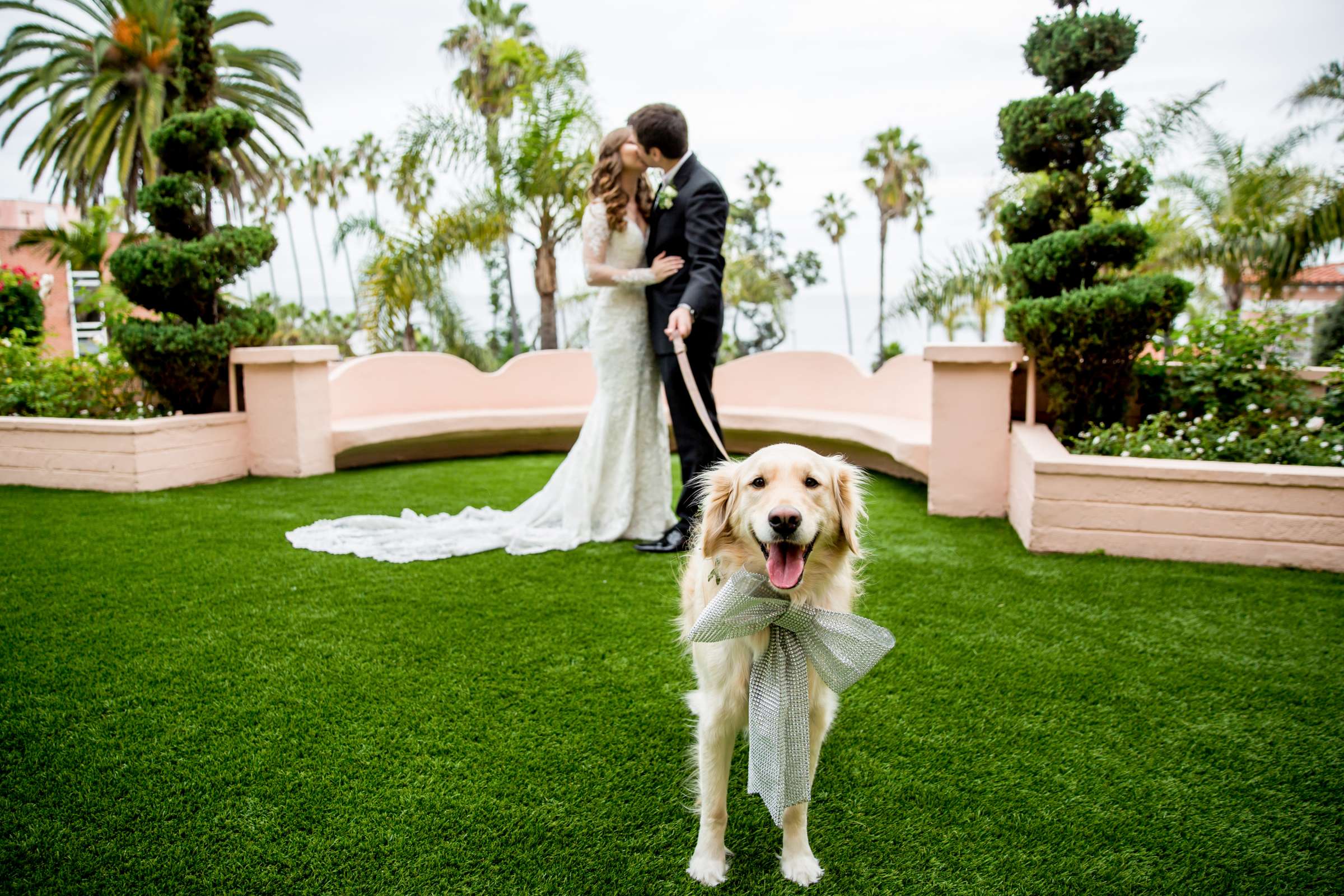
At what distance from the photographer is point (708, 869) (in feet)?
6.25

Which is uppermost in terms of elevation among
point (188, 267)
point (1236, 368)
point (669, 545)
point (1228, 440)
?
point (188, 267)

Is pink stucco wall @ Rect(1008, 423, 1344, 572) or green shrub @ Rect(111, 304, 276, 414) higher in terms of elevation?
green shrub @ Rect(111, 304, 276, 414)

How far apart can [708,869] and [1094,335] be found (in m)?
4.16

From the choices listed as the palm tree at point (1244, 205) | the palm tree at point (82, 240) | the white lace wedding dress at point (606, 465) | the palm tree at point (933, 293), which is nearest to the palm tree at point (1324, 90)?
the palm tree at point (1244, 205)

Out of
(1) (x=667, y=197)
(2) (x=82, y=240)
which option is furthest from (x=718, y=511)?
(2) (x=82, y=240)

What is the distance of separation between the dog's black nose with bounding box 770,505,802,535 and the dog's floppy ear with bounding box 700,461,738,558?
0.65ft

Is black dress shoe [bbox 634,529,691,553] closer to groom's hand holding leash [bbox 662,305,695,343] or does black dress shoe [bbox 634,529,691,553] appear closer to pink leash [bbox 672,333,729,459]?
pink leash [bbox 672,333,729,459]

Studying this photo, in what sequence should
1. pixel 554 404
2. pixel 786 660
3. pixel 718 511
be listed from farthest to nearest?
1. pixel 554 404
2. pixel 718 511
3. pixel 786 660

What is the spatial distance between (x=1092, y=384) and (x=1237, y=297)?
18.7 m

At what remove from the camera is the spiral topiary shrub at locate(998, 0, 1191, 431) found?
15.9 feet

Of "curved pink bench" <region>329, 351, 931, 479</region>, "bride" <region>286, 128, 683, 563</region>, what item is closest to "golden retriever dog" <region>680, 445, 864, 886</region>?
"bride" <region>286, 128, 683, 563</region>

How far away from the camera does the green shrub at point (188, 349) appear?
6.29m

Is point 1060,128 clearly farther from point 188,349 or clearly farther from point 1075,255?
point 188,349

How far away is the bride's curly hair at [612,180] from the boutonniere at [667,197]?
0.89ft
